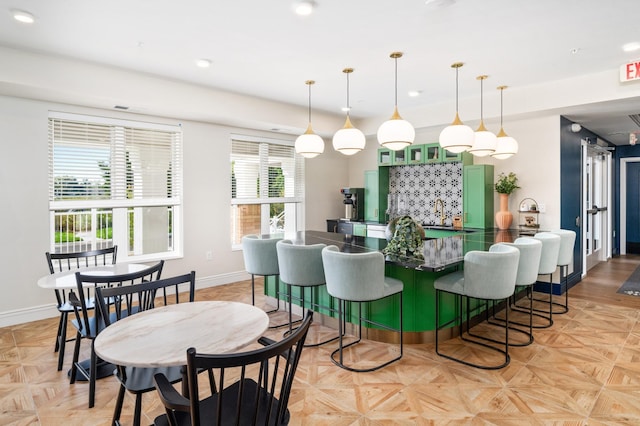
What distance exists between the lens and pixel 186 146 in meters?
5.34

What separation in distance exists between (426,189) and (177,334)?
563 centimetres

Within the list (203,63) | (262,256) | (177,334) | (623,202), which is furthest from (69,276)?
(623,202)

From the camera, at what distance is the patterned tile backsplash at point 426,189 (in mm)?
6211

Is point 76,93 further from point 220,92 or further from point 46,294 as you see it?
point 46,294

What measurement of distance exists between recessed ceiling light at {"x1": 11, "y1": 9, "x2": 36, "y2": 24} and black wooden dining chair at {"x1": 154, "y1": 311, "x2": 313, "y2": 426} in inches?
123

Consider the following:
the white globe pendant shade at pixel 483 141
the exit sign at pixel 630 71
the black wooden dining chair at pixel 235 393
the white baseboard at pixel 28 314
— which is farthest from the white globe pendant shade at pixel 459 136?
the white baseboard at pixel 28 314

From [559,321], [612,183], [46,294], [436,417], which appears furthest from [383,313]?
[612,183]

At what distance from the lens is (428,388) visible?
264 cm

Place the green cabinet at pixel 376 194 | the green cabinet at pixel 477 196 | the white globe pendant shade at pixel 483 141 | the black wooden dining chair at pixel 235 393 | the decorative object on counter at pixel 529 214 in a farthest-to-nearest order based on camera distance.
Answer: the green cabinet at pixel 376 194
the green cabinet at pixel 477 196
the decorative object on counter at pixel 529 214
the white globe pendant shade at pixel 483 141
the black wooden dining chair at pixel 235 393

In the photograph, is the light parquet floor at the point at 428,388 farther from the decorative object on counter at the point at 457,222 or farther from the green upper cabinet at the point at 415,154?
the green upper cabinet at the point at 415,154

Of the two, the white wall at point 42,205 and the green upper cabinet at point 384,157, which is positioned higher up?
the green upper cabinet at point 384,157

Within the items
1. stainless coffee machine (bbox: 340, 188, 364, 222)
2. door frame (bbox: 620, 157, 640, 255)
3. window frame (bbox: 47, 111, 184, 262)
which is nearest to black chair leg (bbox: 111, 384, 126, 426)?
window frame (bbox: 47, 111, 184, 262)

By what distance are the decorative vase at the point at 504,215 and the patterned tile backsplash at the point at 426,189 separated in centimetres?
67

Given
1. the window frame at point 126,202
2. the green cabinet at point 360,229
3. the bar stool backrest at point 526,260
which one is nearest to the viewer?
the bar stool backrest at point 526,260
